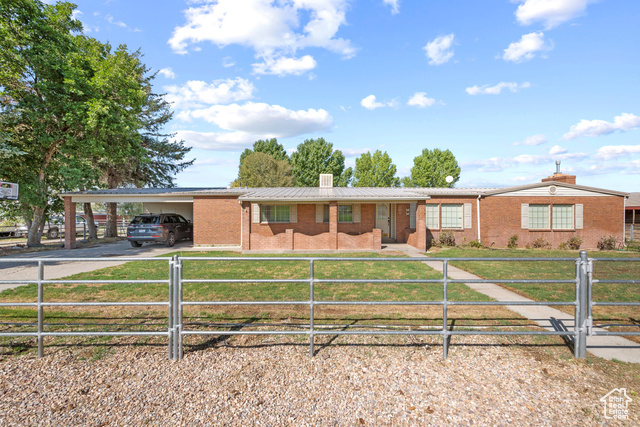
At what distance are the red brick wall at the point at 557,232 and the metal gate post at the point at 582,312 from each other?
14.4 m

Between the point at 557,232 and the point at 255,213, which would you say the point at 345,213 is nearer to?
the point at 255,213

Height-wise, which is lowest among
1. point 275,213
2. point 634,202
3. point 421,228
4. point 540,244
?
point 540,244

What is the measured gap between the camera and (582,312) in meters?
4.14

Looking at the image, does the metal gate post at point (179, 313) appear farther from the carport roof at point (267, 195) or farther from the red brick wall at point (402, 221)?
the red brick wall at point (402, 221)

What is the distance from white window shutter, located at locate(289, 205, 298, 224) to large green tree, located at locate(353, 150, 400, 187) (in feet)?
80.6

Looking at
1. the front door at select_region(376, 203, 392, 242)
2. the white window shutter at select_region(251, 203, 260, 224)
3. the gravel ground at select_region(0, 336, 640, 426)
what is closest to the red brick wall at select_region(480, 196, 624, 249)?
the front door at select_region(376, 203, 392, 242)

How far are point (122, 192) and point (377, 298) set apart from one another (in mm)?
16628

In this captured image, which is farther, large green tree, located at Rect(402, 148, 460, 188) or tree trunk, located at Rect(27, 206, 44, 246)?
large green tree, located at Rect(402, 148, 460, 188)

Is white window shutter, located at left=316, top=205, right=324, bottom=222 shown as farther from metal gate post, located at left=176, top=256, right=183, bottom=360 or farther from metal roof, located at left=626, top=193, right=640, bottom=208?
metal roof, located at left=626, top=193, right=640, bottom=208

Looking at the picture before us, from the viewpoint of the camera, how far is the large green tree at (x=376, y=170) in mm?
41156

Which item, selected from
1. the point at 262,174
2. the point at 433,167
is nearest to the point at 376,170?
the point at 433,167

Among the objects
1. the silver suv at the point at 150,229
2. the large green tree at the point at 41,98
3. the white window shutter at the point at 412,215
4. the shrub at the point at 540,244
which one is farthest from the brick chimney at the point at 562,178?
the large green tree at the point at 41,98

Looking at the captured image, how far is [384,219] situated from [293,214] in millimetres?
5605

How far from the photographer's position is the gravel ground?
9.80 feet
